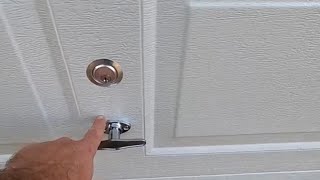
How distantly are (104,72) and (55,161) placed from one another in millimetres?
141

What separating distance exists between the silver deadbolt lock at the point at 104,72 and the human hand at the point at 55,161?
0.33 feet

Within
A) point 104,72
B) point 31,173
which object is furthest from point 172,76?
point 31,173

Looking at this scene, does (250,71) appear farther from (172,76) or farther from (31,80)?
(31,80)

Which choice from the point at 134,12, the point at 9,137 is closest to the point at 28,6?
the point at 134,12

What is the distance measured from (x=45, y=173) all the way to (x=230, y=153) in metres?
0.39

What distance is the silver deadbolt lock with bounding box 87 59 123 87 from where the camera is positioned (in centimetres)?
54

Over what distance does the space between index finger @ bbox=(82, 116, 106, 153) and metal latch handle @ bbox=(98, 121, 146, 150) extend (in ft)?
0.09

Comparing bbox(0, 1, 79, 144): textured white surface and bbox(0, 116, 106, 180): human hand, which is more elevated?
bbox(0, 1, 79, 144): textured white surface

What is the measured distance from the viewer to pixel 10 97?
2.00 ft

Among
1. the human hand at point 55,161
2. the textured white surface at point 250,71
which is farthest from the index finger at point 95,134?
the textured white surface at point 250,71

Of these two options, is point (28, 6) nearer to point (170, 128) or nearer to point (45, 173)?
point (45, 173)

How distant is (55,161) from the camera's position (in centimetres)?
58

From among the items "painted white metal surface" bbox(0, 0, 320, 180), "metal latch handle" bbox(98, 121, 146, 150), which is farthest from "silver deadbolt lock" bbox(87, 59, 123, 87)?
"metal latch handle" bbox(98, 121, 146, 150)

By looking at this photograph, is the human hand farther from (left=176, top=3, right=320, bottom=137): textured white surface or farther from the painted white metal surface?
(left=176, top=3, right=320, bottom=137): textured white surface
